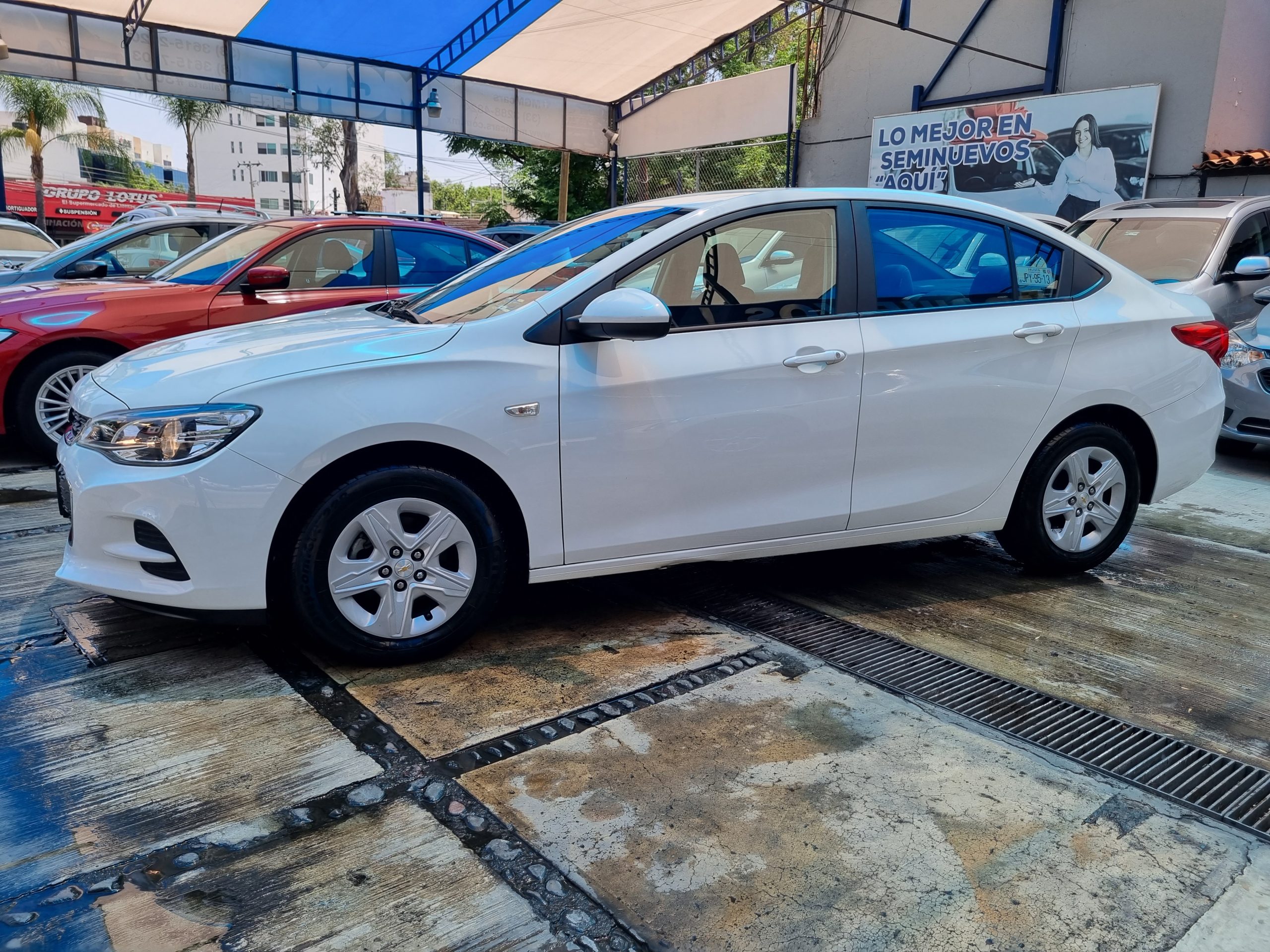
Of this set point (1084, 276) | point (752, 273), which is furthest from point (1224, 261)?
point (752, 273)

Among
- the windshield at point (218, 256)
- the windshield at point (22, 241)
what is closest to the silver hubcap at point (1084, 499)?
the windshield at point (218, 256)

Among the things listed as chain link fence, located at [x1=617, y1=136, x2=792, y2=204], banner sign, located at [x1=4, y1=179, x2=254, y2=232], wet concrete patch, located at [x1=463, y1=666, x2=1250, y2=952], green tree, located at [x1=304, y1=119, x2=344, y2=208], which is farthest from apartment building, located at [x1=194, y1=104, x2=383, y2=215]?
wet concrete patch, located at [x1=463, y1=666, x2=1250, y2=952]

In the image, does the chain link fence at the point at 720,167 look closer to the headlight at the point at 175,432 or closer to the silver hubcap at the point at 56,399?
the silver hubcap at the point at 56,399

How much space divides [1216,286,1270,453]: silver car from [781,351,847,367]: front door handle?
4.55 meters

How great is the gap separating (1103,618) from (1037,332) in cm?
120

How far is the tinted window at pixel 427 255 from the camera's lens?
22.6 feet

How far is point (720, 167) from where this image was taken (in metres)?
18.8

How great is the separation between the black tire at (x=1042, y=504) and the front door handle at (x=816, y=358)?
1147 millimetres

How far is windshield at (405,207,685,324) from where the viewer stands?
3568 mm

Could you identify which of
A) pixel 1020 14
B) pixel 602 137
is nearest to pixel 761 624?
pixel 1020 14

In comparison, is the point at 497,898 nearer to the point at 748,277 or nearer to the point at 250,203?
the point at 748,277

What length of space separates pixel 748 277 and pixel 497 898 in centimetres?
237

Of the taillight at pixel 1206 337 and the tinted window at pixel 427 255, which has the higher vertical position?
the tinted window at pixel 427 255

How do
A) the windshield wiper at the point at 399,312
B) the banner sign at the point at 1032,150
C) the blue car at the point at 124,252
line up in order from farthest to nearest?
1. the banner sign at the point at 1032,150
2. the blue car at the point at 124,252
3. the windshield wiper at the point at 399,312
